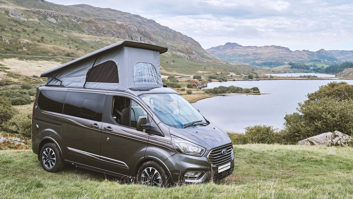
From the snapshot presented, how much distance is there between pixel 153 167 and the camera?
20.1 feet

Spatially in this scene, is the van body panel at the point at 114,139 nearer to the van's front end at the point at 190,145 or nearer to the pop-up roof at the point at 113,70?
the van's front end at the point at 190,145

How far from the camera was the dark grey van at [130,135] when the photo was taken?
6004 millimetres

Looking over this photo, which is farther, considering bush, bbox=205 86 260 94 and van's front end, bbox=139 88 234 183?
bush, bbox=205 86 260 94

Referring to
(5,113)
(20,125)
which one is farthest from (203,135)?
(5,113)

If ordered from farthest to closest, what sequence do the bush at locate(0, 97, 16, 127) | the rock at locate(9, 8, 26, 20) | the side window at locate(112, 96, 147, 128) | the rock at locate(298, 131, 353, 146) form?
the rock at locate(9, 8, 26, 20), the bush at locate(0, 97, 16, 127), the rock at locate(298, 131, 353, 146), the side window at locate(112, 96, 147, 128)

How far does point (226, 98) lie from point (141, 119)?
9329cm

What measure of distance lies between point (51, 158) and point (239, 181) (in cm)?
523

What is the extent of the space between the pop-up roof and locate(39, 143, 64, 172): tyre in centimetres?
182

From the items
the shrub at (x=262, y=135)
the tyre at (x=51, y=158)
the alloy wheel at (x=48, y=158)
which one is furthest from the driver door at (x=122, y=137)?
the shrub at (x=262, y=135)

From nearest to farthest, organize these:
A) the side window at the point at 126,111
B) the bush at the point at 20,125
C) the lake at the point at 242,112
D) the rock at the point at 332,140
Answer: the side window at the point at 126,111 → the rock at the point at 332,140 → the bush at the point at 20,125 → the lake at the point at 242,112

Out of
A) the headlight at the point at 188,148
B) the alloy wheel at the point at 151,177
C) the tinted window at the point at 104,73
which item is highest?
the tinted window at the point at 104,73

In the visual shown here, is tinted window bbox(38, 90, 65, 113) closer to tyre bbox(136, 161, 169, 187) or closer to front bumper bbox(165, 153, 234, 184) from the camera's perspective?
tyre bbox(136, 161, 169, 187)

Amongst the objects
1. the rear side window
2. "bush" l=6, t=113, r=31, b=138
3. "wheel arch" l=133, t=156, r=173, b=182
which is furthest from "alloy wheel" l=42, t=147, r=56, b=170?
"bush" l=6, t=113, r=31, b=138

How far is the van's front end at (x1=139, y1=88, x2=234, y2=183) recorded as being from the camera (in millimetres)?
5902
